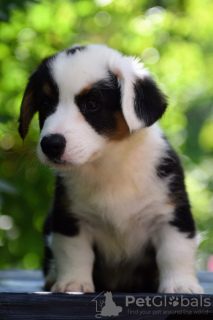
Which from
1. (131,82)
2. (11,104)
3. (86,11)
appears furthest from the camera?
(86,11)

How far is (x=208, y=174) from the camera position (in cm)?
662

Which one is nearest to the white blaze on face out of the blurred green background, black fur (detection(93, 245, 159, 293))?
black fur (detection(93, 245, 159, 293))

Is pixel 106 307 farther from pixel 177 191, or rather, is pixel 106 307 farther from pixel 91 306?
pixel 177 191

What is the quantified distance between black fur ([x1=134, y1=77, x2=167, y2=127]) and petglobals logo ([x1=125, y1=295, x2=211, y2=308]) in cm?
90

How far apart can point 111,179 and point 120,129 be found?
0.30 metres

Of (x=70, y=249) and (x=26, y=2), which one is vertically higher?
(x=26, y=2)

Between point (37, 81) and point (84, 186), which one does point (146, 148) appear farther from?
point (37, 81)

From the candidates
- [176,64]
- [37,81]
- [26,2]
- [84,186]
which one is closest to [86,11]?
[176,64]

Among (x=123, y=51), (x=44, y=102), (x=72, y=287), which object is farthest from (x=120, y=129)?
(x=123, y=51)

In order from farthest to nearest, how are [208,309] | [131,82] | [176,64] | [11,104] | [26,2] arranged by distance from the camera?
[176,64], [11,104], [26,2], [131,82], [208,309]

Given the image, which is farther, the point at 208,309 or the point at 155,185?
the point at 155,185

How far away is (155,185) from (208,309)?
2.73 ft

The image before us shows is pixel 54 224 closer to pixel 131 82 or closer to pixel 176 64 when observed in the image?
pixel 131 82

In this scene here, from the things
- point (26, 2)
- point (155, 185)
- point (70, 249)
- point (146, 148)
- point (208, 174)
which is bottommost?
point (70, 249)
